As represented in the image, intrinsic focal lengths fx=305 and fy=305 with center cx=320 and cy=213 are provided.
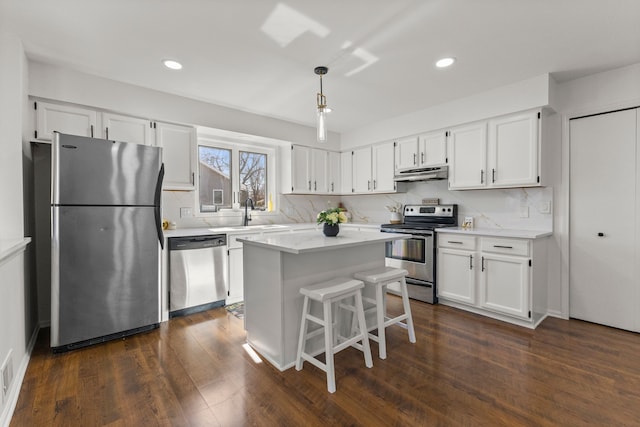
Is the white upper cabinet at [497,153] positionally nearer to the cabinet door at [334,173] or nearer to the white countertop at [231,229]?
the white countertop at [231,229]

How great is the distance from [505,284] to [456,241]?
64 cm

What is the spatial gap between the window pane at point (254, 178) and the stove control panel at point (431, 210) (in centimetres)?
219

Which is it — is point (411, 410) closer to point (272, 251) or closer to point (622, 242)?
point (272, 251)

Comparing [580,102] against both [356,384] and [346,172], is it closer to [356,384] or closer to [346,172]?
[346,172]

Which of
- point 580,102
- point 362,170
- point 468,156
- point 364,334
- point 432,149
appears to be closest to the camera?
point 364,334

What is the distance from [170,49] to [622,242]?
4.39 m

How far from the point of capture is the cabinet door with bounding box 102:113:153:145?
3.02 meters

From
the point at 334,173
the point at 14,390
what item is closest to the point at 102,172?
the point at 14,390

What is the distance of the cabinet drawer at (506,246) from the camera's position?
9.68ft

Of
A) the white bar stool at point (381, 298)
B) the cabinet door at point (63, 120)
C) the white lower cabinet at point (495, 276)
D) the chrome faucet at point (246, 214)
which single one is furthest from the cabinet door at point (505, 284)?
the cabinet door at point (63, 120)

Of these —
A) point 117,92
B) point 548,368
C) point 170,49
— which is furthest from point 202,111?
point 548,368

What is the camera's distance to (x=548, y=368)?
2197 mm

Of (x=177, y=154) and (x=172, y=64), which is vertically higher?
(x=172, y=64)

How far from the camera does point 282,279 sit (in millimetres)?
2189
